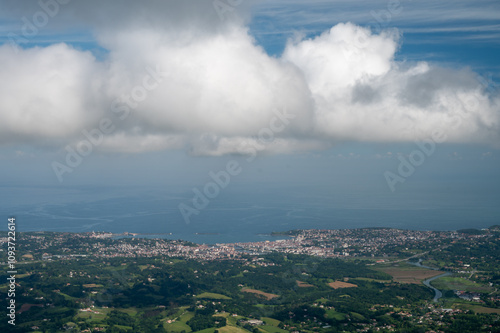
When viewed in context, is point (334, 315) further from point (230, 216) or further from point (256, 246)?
point (230, 216)

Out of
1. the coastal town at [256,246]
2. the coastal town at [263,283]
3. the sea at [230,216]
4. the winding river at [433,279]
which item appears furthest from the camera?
the sea at [230,216]

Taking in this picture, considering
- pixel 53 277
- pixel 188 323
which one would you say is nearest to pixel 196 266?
pixel 53 277

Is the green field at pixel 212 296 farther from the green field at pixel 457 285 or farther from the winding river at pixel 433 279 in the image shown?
the green field at pixel 457 285

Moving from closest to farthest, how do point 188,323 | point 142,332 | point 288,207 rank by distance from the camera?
point 142,332 < point 188,323 < point 288,207

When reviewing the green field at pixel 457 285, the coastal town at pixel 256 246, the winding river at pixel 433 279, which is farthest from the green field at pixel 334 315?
the coastal town at pixel 256 246

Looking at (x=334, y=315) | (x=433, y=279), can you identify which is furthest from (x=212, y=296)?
(x=433, y=279)

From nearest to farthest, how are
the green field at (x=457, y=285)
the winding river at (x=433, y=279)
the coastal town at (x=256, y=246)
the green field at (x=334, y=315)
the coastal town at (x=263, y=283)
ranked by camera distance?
the coastal town at (x=263, y=283)
the green field at (x=334, y=315)
the winding river at (x=433, y=279)
the green field at (x=457, y=285)
the coastal town at (x=256, y=246)

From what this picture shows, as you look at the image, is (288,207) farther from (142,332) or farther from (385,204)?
(142,332)

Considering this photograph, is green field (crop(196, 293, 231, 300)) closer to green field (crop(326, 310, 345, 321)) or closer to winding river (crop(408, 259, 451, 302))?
green field (crop(326, 310, 345, 321))
